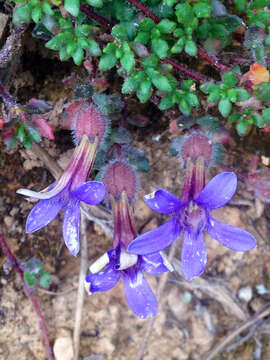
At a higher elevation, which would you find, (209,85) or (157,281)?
(209,85)

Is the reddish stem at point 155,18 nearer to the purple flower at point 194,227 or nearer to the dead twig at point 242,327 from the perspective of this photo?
the purple flower at point 194,227

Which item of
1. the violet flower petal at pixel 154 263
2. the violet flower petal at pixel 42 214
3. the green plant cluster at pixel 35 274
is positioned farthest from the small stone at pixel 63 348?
the violet flower petal at pixel 42 214

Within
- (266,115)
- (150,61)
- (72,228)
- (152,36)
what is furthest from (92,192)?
(266,115)

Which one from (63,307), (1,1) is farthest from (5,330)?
(1,1)

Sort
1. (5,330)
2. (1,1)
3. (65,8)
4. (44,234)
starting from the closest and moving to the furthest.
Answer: (65,8) → (1,1) → (5,330) → (44,234)

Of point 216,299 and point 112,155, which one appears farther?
point 216,299

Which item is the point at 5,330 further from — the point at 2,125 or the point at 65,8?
the point at 65,8

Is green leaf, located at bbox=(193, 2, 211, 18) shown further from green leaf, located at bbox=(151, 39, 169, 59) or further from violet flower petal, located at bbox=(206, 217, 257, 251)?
violet flower petal, located at bbox=(206, 217, 257, 251)
